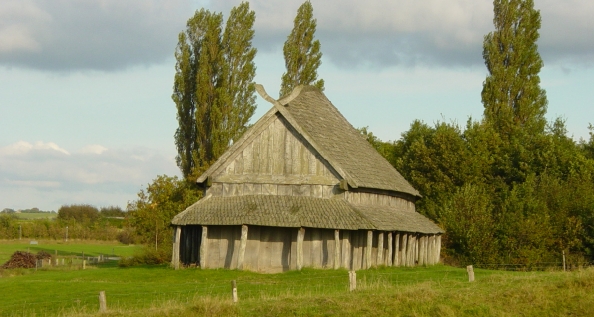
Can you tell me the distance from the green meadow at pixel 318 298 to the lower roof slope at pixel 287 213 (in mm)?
4287

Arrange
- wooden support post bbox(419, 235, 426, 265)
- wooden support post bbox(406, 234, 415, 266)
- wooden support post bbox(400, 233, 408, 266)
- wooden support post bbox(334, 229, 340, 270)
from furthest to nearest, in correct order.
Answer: wooden support post bbox(419, 235, 426, 265) < wooden support post bbox(406, 234, 415, 266) < wooden support post bbox(400, 233, 408, 266) < wooden support post bbox(334, 229, 340, 270)

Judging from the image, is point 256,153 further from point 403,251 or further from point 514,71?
point 514,71

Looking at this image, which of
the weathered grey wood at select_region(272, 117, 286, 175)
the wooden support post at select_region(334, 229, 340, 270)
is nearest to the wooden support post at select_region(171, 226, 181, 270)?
the weathered grey wood at select_region(272, 117, 286, 175)

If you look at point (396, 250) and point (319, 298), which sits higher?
point (396, 250)

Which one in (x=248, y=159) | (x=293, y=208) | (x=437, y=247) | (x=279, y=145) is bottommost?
(x=437, y=247)

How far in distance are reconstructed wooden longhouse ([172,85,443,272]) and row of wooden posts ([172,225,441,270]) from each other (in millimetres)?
54

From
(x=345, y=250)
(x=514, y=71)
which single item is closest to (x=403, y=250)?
(x=345, y=250)

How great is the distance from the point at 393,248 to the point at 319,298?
21.3 meters

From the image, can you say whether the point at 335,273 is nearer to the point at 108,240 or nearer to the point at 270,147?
the point at 270,147

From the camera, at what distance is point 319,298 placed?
2545cm

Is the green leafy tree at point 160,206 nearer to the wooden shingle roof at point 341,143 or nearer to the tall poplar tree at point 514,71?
the wooden shingle roof at point 341,143

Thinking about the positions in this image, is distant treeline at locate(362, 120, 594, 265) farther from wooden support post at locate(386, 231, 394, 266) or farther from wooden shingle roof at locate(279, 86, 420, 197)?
wooden support post at locate(386, 231, 394, 266)

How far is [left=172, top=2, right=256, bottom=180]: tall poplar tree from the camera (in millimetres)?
60625

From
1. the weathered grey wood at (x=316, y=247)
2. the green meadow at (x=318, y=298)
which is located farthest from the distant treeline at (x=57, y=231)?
the green meadow at (x=318, y=298)
